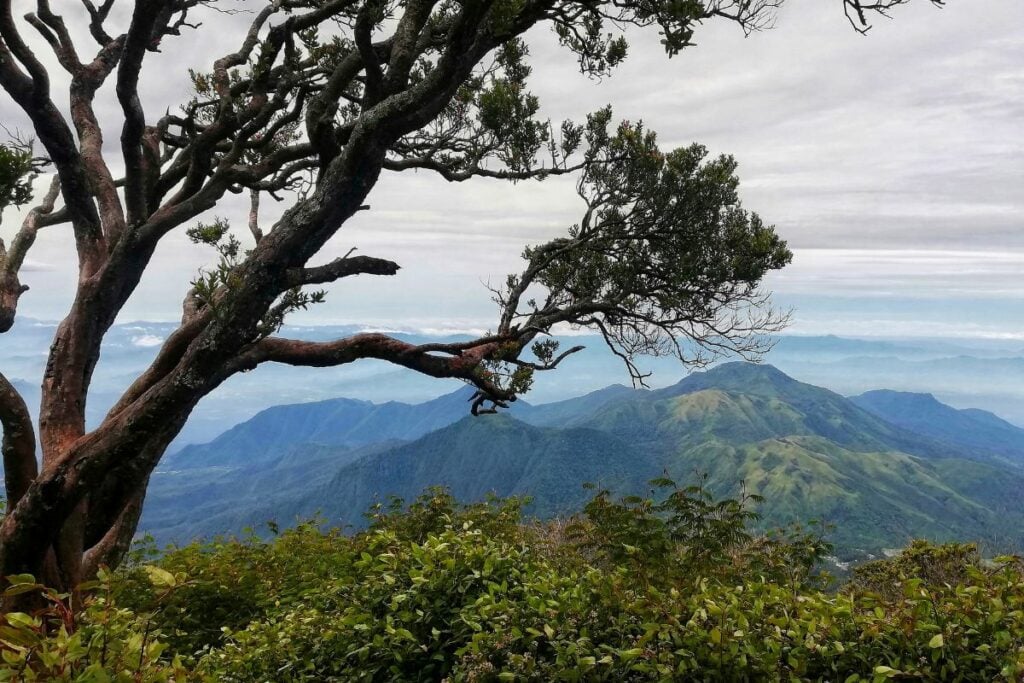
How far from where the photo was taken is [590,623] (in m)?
5.04

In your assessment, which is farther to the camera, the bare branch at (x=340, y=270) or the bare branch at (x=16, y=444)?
the bare branch at (x=16, y=444)

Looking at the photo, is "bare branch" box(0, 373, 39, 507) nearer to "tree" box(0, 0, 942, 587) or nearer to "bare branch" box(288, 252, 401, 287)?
"tree" box(0, 0, 942, 587)

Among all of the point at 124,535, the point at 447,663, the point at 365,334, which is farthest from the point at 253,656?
the point at 365,334

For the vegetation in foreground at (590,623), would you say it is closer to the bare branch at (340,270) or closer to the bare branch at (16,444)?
the bare branch at (16,444)

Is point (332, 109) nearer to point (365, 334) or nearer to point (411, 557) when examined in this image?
point (365, 334)

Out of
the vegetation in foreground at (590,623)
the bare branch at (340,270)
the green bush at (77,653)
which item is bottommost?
the vegetation in foreground at (590,623)

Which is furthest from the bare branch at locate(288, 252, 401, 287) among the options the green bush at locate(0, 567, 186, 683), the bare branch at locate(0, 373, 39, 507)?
the green bush at locate(0, 567, 186, 683)

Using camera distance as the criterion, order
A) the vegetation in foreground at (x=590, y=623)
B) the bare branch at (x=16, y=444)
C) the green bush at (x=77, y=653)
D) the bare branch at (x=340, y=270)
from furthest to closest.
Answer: the bare branch at (x=16, y=444) → the bare branch at (x=340, y=270) → the vegetation in foreground at (x=590, y=623) → the green bush at (x=77, y=653)

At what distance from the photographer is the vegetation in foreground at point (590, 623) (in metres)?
3.46

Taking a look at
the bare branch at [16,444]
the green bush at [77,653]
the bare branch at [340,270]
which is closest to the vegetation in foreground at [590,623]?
the green bush at [77,653]

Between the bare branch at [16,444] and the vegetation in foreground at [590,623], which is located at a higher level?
the bare branch at [16,444]

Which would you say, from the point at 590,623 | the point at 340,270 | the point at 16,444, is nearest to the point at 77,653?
the point at 590,623

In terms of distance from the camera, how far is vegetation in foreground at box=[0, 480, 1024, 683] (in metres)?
3.46

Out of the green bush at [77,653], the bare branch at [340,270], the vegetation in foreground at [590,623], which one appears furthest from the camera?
the bare branch at [340,270]
